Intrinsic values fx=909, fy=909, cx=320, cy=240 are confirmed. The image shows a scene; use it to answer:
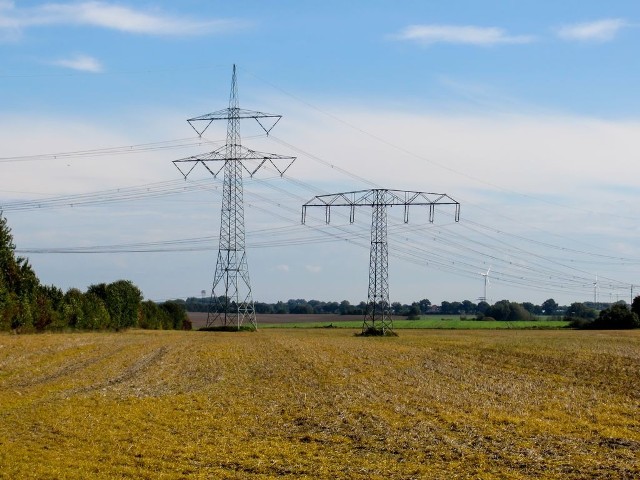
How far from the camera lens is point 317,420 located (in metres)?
24.6

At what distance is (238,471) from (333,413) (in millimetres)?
8417

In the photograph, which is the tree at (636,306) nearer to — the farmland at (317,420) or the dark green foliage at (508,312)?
the dark green foliage at (508,312)

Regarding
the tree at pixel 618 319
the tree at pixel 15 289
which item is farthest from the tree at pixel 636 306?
the tree at pixel 15 289

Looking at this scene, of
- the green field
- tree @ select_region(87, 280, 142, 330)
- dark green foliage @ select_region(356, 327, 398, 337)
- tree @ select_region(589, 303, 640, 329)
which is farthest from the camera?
the green field

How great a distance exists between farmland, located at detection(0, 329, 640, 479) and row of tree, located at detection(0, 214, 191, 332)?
36465 mm

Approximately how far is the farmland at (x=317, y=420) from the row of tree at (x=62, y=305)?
3646cm

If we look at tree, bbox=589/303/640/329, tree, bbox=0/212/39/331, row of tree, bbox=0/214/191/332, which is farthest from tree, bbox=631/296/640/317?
tree, bbox=0/212/39/331

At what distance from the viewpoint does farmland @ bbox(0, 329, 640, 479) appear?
18062mm

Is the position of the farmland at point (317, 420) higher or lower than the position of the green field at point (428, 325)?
lower

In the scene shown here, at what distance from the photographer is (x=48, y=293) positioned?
93.3 meters

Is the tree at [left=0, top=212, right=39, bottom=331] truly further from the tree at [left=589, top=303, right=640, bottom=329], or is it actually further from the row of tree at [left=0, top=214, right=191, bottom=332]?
the tree at [left=589, top=303, right=640, bottom=329]

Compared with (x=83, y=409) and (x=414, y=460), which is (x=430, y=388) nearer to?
(x=83, y=409)

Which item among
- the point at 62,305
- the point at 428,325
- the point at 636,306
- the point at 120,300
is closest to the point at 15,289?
the point at 62,305

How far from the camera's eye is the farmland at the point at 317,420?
18062mm
